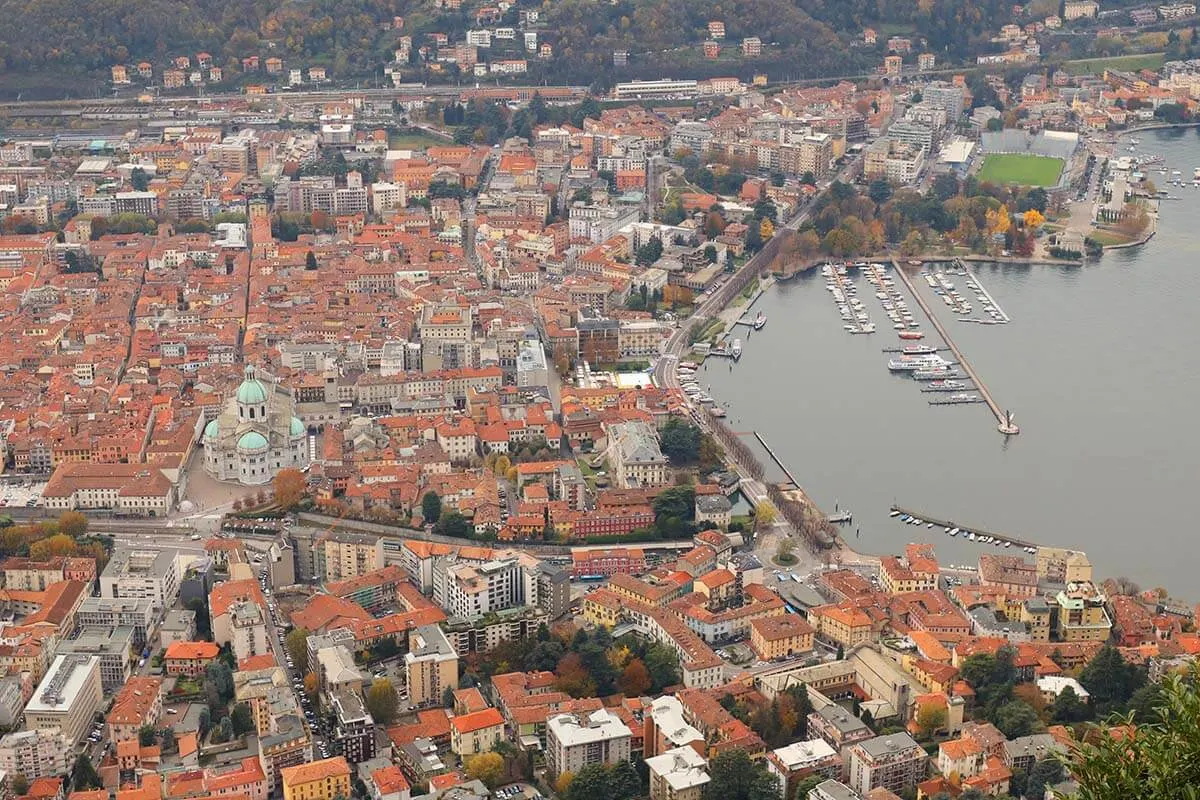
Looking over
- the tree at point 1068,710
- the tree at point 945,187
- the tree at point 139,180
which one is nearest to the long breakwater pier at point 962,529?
the tree at point 1068,710

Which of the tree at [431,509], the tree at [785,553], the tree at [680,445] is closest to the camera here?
the tree at [785,553]

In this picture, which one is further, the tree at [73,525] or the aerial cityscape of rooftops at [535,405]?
the tree at [73,525]

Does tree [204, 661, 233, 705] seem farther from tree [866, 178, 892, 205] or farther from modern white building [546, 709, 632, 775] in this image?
tree [866, 178, 892, 205]

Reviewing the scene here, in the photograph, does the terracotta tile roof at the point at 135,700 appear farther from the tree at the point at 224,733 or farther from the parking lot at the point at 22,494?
A: the parking lot at the point at 22,494

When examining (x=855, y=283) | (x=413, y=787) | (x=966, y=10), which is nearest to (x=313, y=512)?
(x=413, y=787)

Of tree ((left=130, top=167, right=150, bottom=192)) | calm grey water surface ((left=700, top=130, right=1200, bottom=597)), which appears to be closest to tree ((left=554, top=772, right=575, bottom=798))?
calm grey water surface ((left=700, top=130, right=1200, bottom=597))

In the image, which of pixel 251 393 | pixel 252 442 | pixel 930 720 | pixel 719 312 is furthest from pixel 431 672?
pixel 719 312

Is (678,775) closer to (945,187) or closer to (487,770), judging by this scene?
(487,770)
